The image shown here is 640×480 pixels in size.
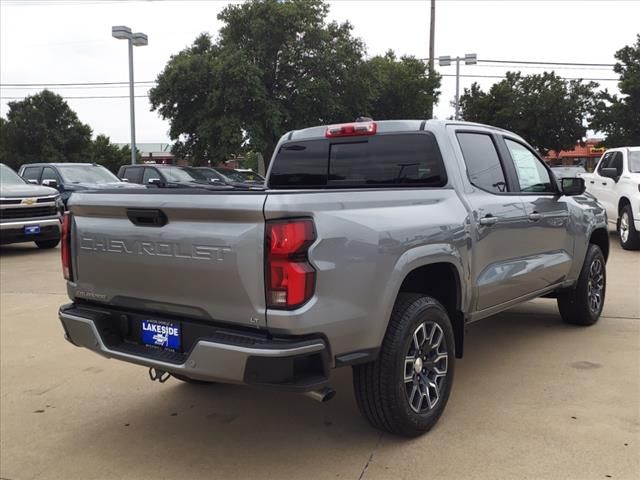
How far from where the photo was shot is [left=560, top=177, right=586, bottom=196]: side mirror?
17.4ft

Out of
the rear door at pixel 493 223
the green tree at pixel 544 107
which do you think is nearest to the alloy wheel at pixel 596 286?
the rear door at pixel 493 223

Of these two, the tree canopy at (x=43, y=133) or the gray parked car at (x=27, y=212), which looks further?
the tree canopy at (x=43, y=133)

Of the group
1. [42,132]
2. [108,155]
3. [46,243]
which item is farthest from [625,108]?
[108,155]

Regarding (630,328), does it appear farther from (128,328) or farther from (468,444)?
(128,328)

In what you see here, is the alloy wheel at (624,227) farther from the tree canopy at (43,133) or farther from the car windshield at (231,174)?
the tree canopy at (43,133)

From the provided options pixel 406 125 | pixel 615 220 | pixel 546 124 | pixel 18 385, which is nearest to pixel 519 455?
pixel 406 125

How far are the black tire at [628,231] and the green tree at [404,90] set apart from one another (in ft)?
76.8


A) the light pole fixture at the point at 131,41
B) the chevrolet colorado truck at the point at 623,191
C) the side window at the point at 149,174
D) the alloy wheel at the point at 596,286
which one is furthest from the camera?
the light pole fixture at the point at 131,41

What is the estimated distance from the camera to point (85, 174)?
1541cm

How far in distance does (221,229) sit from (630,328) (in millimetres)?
4513

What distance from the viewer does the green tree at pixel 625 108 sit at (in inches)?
1238

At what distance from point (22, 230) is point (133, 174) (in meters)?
5.23

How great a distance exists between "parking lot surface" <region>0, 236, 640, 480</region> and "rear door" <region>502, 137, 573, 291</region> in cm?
71

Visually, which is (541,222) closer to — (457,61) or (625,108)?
(625,108)
